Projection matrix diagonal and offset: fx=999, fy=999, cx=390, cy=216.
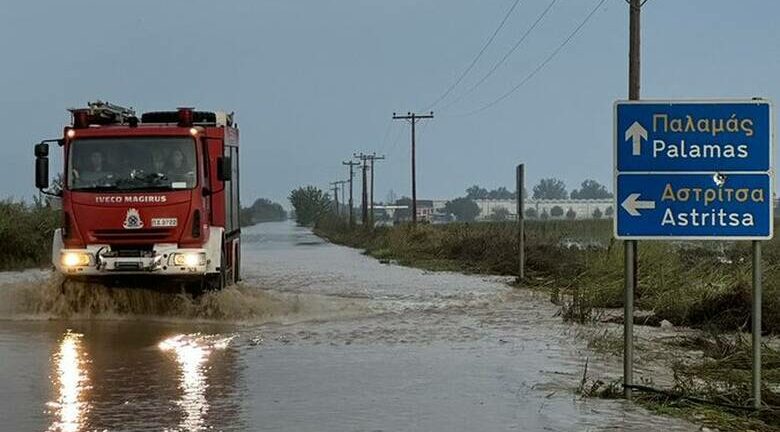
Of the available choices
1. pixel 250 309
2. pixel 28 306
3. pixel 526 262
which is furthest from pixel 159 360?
pixel 526 262

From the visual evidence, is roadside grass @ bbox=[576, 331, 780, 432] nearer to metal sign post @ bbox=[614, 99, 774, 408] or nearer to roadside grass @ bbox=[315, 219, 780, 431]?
roadside grass @ bbox=[315, 219, 780, 431]

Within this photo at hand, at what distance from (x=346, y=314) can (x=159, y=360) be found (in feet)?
20.0

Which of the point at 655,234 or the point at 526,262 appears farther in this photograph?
the point at 526,262

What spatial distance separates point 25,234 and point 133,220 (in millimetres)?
23954

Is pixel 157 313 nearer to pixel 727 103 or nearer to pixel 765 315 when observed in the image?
pixel 765 315

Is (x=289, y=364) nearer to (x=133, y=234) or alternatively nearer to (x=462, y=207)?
(x=133, y=234)

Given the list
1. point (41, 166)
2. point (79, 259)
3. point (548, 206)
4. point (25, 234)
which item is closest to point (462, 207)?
point (548, 206)

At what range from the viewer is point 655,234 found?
28.8 feet

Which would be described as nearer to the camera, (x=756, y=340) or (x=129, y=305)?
(x=756, y=340)

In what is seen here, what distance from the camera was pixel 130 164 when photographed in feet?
53.0

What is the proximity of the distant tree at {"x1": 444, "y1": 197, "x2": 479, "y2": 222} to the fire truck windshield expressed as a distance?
→ 141 m

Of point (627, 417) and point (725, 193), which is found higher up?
point (725, 193)

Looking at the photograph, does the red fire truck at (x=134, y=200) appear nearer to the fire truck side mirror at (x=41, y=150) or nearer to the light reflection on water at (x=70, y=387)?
the fire truck side mirror at (x=41, y=150)

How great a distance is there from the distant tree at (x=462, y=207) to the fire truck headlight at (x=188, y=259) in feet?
463
